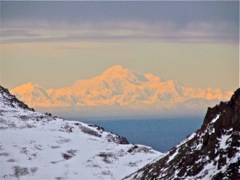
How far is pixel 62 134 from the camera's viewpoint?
15338 centimetres

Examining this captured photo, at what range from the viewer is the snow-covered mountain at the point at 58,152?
402 ft

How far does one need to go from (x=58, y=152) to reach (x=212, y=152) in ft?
225

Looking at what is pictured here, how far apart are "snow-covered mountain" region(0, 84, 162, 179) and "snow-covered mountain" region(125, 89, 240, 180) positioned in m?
35.5

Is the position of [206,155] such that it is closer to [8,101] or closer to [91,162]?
[91,162]

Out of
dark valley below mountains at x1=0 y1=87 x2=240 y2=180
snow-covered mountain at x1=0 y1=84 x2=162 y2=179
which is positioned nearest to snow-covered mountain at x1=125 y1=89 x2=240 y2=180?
dark valley below mountains at x1=0 y1=87 x2=240 y2=180

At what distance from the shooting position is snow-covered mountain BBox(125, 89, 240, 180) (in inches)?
A: 2736

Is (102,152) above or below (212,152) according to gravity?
above

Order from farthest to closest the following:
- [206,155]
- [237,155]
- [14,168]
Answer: [14,168] → [206,155] → [237,155]

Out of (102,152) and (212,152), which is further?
(102,152)

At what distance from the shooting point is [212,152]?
74.0 m

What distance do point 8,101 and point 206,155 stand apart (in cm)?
12765

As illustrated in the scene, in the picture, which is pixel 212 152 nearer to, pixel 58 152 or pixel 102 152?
pixel 102 152

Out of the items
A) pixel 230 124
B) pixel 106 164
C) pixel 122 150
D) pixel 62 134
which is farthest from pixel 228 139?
pixel 62 134

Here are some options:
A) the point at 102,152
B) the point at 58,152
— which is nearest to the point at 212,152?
the point at 102,152
